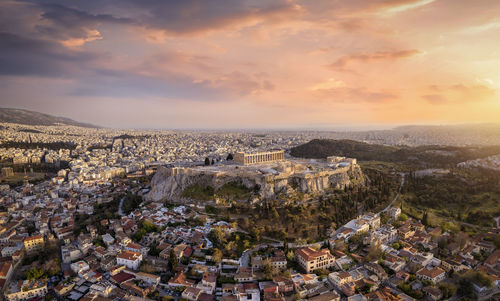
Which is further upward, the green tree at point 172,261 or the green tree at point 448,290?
the green tree at point 172,261

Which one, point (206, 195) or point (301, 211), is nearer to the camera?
point (301, 211)

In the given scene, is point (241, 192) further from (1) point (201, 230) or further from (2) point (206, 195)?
(1) point (201, 230)

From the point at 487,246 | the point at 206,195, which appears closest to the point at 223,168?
the point at 206,195

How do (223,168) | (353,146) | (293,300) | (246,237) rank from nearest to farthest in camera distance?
(293,300) → (246,237) → (223,168) → (353,146)

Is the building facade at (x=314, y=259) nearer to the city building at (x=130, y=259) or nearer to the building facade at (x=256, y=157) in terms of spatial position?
the city building at (x=130, y=259)

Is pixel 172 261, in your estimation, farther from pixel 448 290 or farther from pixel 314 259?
pixel 448 290

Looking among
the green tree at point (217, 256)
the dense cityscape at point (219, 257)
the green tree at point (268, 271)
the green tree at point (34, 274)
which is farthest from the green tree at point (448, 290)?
the green tree at point (34, 274)

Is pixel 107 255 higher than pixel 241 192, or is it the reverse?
pixel 241 192
